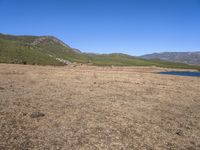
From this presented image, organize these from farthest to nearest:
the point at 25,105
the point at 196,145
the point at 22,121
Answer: the point at 25,105, the point at 22,121, the point at 196,145

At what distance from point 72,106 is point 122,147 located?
10.5 meters

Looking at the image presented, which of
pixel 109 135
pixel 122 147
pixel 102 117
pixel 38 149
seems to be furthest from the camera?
pixel 102 117

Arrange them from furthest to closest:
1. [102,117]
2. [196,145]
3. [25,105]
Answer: [25,105], [102,117], [196,145]

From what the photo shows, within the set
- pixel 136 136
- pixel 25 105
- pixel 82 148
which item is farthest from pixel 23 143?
pixel 25 105

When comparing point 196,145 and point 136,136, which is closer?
point 196,145

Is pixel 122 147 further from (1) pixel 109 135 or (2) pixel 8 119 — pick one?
(2) pixel 8 119

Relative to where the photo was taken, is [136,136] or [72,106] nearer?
[136,136]

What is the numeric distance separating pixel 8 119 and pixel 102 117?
7.34 meters

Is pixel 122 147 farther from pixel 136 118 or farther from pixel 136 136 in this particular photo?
pixel 136 118

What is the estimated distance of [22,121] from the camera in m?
16.7

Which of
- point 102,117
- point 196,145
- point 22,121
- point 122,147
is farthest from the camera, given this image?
point 102,117

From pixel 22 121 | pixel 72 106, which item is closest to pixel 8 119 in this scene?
pixel 22 121

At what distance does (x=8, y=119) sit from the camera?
16891 mm

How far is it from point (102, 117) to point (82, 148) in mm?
6540
